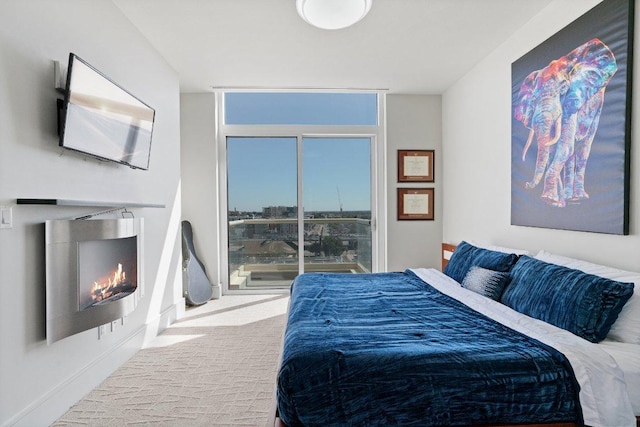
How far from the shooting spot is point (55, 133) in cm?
204

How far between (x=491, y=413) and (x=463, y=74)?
3.71 meters

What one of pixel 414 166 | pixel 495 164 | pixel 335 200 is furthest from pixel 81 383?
pixel 414 166

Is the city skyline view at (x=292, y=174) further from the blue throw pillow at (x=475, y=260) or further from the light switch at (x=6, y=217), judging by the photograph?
the light switch at (x=6, y=217)

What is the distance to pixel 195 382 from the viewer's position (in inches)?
95.4

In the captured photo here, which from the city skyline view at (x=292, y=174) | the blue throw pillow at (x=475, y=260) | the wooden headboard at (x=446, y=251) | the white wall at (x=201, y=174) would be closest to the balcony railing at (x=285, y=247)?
the city skyline view at (x=292, y=174)

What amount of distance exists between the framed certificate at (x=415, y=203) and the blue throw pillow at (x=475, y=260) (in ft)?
4.89

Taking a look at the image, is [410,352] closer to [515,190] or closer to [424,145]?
[515,190]

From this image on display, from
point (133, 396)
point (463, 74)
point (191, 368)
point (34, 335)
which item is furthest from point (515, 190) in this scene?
point (34, 335)

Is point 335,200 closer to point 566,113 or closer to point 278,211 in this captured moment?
point 278,211

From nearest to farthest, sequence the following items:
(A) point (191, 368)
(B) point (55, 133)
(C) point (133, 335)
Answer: (B) point (55, 133) < (A) point (191, 368) < (C) point (133, 335)

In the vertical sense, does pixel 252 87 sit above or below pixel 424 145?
above

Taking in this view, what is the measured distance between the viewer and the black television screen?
6.57ft

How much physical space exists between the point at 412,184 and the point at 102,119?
144 inches

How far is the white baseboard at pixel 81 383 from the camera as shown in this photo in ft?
6.04
